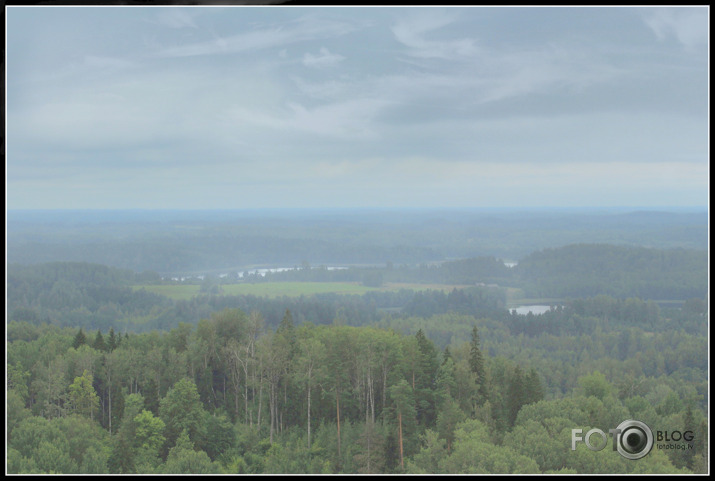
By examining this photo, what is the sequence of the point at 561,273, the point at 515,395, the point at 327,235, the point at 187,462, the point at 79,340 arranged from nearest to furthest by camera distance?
1. the point at 187,462
2. the point at 515,395
3. the point at 79,340
4. the point at 561,273
5. the point at 327,235

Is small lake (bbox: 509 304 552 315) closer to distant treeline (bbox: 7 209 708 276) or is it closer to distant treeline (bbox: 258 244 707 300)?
distant treeline (bbox: 258 244 707 300)

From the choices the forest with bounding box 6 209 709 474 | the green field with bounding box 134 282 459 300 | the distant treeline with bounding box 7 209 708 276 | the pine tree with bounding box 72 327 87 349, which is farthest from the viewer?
the distant treeline with bounding box 7 209 708 276

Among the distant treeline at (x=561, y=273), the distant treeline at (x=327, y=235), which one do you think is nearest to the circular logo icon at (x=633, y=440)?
the distant treeline at (x=561, y=273)

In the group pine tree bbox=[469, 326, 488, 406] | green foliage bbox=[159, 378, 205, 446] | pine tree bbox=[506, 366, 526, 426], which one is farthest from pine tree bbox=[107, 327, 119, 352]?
pine tree bbox=[506, 366, 526, 426]

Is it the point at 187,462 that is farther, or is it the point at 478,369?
the point at 478,369

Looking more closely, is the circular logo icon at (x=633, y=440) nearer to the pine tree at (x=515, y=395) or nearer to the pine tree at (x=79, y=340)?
the pine tree at (x=515, y=395)

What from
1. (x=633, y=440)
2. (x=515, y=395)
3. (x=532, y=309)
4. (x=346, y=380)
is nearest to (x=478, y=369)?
(x=515, y=395)

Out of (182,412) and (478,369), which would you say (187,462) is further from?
(478,369)
